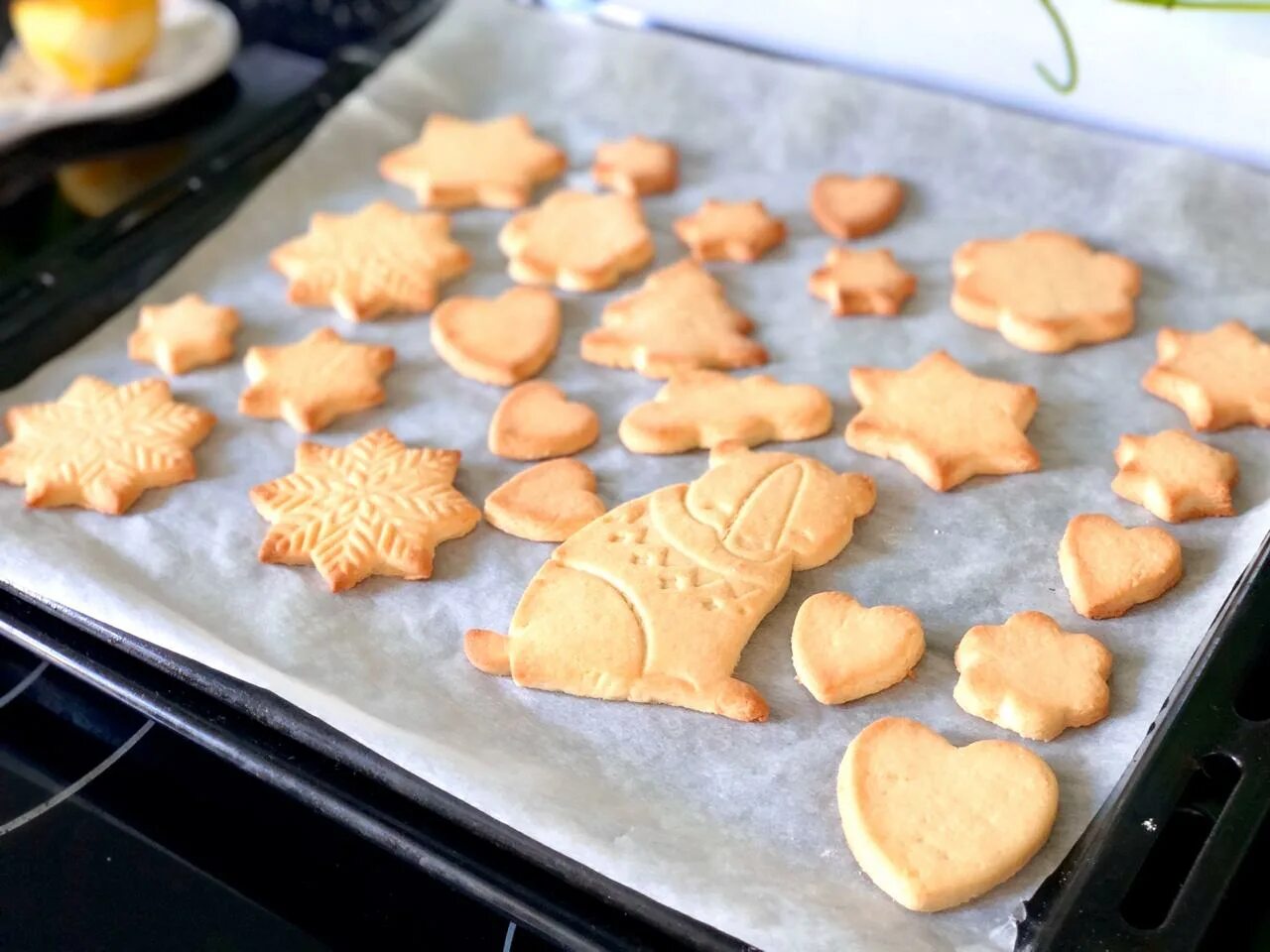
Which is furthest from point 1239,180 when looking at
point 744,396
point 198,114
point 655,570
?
point 198,114

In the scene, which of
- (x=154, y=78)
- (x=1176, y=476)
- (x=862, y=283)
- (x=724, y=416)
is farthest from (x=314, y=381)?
(x=1176, y=476)

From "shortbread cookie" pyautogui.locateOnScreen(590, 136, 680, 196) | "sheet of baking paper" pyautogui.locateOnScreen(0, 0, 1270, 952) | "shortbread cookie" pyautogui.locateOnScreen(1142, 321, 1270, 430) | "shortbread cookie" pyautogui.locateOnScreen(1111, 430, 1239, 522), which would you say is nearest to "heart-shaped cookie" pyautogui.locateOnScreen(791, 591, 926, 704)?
"sheet of baking paper" pyautogui.locateOnScreen(0, 0, 1270, 952)

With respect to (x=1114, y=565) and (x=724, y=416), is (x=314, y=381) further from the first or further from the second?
(x=1114, y=565)

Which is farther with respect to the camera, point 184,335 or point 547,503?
point 184,335

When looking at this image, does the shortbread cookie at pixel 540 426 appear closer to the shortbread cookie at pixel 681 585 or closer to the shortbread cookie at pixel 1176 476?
the shortbread cookie at pixel 681 585

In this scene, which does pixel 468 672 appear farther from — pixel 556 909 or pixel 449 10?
pixel 449 10

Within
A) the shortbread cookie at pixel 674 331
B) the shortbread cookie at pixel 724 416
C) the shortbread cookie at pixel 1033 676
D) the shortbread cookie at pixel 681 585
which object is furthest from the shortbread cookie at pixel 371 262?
the shortbread cookie at pixel 1033 676
